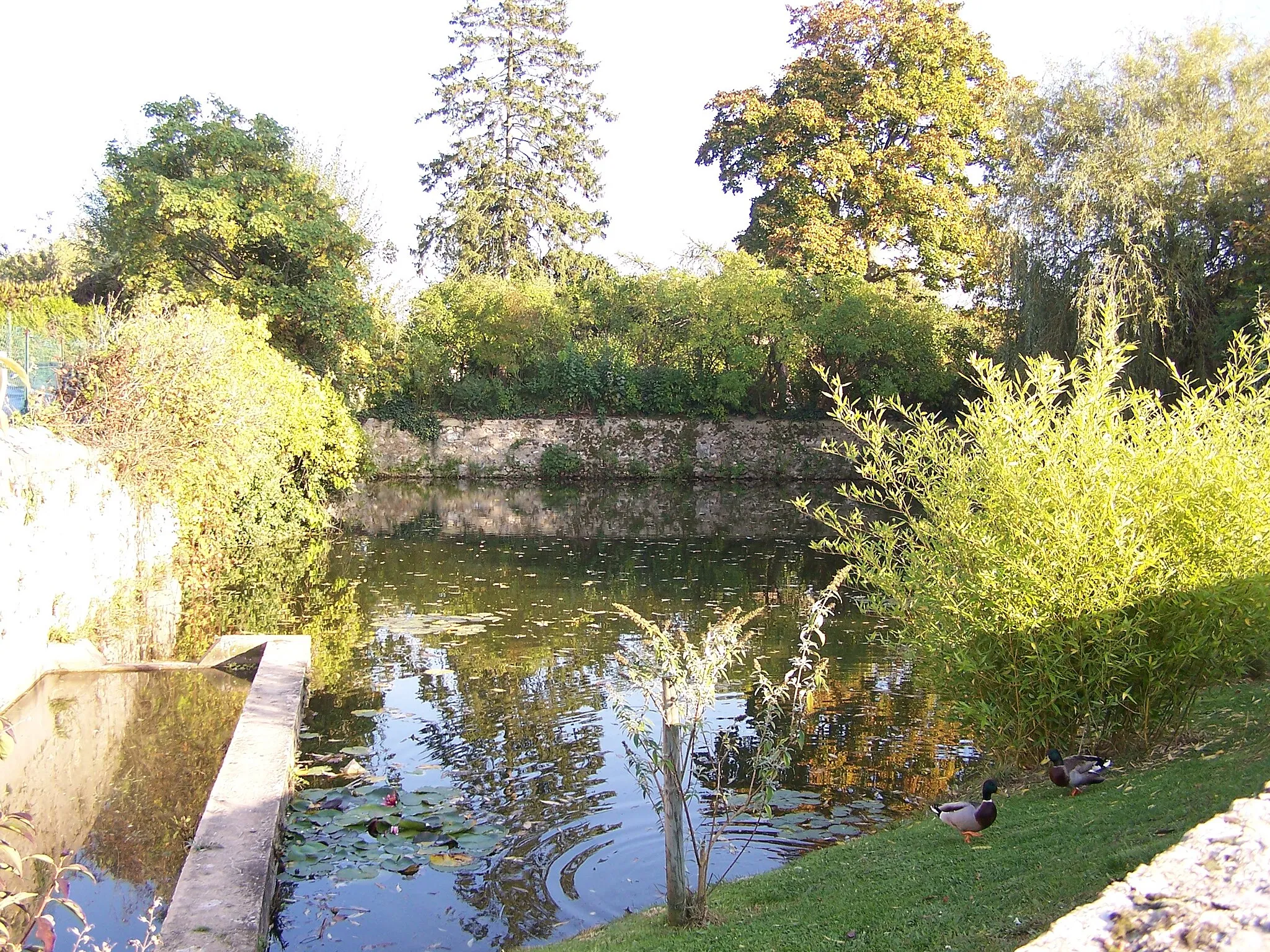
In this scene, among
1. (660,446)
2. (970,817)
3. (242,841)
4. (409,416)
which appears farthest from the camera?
(660,446)

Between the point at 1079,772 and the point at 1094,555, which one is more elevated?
the point at 1094,555

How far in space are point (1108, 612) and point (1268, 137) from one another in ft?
63.9

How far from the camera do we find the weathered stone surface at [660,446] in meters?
34.0

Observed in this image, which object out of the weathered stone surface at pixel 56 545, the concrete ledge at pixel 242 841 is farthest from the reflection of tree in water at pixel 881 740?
the weathered stone surface at pixel 56 545

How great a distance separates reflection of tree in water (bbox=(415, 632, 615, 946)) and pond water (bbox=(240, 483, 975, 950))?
2 cm

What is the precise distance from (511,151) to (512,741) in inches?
1425

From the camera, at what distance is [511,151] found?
40625 millimetres

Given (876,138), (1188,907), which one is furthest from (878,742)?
(876,138)

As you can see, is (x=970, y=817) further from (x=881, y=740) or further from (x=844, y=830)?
(x=881, y=740)

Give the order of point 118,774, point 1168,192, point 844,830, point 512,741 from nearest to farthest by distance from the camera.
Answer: point 844,830 → point 118,774 → point 512,741 → point 1168,192

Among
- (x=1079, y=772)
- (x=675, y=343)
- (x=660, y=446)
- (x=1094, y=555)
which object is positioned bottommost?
(x=1079, y=772)

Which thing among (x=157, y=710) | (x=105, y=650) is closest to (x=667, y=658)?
(x=157, y=710)

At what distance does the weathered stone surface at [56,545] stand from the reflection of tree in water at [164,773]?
1071 mm

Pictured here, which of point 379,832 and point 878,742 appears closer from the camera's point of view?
point 379,832
